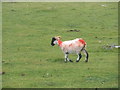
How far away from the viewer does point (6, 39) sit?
3206 cm

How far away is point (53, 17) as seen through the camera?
41.3 metres

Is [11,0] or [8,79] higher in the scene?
[11,0]

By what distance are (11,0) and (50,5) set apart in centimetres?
572

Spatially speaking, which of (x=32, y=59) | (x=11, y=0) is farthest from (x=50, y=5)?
(x=32, y=59)

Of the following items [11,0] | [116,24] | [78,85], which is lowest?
[78,85]

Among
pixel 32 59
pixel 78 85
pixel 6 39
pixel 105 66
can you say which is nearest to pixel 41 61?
pixel 32 59

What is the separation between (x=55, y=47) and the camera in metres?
28.3

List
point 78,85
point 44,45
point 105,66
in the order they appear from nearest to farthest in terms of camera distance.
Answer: point 78,85
point 105,66
point 44,45

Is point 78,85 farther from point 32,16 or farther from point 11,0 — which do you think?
point 11,0

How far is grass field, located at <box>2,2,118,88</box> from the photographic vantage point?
19234mm

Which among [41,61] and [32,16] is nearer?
[41,61]

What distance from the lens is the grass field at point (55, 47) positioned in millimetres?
19234

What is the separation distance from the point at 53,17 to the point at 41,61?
58.7 ft

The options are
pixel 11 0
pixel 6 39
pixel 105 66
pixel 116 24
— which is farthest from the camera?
pixel 11 0
